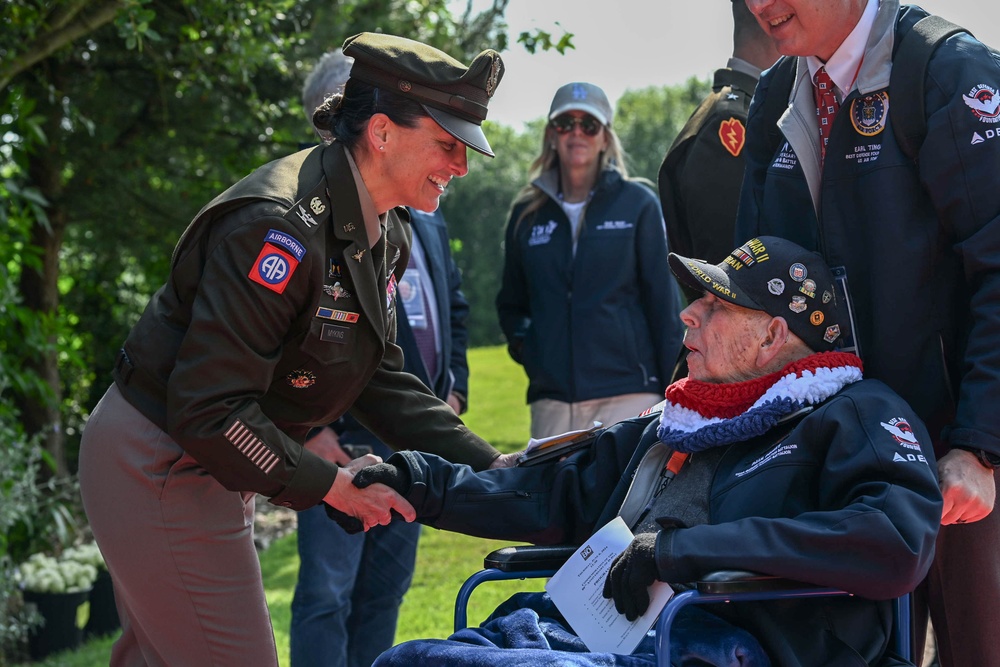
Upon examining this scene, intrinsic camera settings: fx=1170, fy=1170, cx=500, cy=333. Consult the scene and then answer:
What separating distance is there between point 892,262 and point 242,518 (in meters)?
1.66

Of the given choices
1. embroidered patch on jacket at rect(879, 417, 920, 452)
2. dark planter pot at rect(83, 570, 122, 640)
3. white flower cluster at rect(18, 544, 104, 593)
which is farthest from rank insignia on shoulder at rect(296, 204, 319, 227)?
dark planter pot at rect(83, 570, 122, 640)

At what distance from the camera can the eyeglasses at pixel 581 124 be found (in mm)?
4816

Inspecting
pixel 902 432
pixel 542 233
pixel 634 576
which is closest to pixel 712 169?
pixel 542 233

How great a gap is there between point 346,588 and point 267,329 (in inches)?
62.7

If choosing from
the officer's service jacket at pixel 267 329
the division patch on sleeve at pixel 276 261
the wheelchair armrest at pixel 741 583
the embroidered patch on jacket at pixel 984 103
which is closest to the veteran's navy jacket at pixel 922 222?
the embroidered patch on jacket at pixel 984 103

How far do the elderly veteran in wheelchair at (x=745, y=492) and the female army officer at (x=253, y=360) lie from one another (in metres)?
0.32

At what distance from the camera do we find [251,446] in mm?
2639

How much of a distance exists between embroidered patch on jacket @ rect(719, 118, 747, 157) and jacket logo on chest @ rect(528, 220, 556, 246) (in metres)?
1.27

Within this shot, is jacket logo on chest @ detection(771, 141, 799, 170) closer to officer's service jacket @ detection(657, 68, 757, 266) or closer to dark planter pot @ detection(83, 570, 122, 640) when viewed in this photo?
officer's service jacket @ detection(657, 68, 757, 266)

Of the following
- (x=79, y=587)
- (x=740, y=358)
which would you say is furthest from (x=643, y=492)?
(x=79, y=587)

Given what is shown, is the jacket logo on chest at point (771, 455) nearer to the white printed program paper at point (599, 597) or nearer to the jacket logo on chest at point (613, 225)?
the white printed program paper at point (599, 597)

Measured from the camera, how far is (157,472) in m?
2.73

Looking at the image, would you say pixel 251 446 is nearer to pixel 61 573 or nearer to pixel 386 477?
pixel 386 477

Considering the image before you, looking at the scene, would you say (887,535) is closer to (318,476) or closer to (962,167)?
(962,167)
